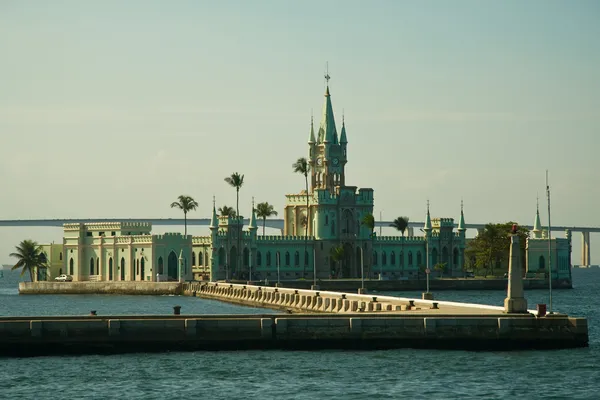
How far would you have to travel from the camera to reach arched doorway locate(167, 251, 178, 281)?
481 ft

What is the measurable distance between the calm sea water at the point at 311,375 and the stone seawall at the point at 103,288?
273 feet

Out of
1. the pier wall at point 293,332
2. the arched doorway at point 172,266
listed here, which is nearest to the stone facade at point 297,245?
the arched doorway at point 172,266

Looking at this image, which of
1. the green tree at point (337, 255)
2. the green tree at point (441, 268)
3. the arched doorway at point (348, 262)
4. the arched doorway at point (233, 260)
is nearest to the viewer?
the arched doorway at point (233, 260)

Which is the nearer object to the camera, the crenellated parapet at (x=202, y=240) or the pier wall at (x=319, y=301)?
the pier wall at (x=319, y=301)

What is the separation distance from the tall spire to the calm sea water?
10571cm

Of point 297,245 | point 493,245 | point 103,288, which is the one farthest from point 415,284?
point 103,288

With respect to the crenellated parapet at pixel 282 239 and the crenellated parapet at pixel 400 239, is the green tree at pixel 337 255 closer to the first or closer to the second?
the crenellated parapet at pixel 282 239

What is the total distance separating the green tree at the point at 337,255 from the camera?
513 ft

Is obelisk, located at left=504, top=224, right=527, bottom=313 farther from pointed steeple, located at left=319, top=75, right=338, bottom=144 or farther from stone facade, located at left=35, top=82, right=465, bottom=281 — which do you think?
pointed steeple, located at left=319, top=75, right=338, bottom=144

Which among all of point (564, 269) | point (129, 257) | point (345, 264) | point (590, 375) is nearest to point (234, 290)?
point (129, 257)

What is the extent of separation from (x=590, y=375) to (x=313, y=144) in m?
115

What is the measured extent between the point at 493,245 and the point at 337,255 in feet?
81.9

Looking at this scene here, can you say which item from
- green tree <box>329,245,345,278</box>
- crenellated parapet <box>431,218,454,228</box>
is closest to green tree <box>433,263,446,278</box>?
crenellated parapet <box>431,218,454,228</box>

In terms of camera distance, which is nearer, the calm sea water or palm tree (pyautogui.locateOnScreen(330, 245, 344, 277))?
the calm sea water
